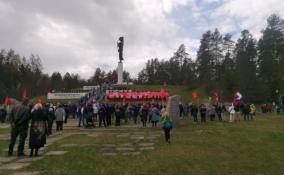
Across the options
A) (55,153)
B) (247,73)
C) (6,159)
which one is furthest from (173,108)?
(247,73)

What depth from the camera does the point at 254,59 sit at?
241 feet

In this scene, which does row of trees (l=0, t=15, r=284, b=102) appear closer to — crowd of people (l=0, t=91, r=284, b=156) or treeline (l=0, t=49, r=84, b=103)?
treeline (l=0, t=49, r=84, b=103)

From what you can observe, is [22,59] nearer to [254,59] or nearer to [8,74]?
[8,74]

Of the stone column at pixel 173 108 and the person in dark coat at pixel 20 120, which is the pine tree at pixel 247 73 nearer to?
the stone column at pixel 173 108

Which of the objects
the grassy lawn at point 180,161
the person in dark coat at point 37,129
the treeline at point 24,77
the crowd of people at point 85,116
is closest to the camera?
the grassy lawn at point 180,161

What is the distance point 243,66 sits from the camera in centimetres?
6338

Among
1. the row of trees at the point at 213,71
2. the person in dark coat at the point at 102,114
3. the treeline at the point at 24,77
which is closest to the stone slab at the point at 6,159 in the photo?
the person in dark coat at the point at 102,114

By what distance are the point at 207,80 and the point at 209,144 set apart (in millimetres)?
69509

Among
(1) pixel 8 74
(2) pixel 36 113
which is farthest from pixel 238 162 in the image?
(1) pixel 8 74

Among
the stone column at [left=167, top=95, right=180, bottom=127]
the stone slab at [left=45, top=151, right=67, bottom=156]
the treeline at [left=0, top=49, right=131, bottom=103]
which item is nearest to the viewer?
the stone slab at [left=45, top=151, right=67, bottom=156]

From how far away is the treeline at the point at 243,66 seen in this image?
200ft

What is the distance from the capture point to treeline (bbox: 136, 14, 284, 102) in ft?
200

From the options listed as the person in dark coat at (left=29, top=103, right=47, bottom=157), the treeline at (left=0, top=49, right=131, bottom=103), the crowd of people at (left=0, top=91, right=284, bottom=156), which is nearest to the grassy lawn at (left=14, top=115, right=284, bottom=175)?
the person in dark coat at (left=29, top=103, right=47, bottom=157)

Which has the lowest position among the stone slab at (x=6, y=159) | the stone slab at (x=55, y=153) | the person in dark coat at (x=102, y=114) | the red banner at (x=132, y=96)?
the stone slab at (x=6, y=159)
